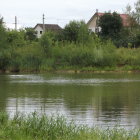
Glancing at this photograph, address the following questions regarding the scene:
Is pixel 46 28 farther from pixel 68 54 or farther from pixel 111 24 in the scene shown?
pixel 68 54

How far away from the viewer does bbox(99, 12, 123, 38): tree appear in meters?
75.9

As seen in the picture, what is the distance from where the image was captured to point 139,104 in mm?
24031


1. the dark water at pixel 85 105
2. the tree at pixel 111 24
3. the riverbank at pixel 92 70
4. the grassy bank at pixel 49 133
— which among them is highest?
the tree at pixel 111 24

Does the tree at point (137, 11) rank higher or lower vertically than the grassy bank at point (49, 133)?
higher

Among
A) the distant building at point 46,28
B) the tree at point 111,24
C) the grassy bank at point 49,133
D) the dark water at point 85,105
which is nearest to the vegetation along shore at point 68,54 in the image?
the tree at point 111,24

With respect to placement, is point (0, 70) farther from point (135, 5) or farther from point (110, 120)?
point (110, 120)

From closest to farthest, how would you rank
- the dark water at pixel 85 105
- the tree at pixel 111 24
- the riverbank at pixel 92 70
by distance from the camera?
the dark water at pixel 85 105, the riverbank at pixel 92 70, the tree at pixel 111 24

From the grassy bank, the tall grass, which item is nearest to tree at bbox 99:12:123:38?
the tall grass

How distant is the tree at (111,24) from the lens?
7588 centimetres

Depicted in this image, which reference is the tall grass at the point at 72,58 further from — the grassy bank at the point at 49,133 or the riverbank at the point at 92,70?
the grassy bank at the point at 49,133

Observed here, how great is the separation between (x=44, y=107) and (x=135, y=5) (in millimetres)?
65176

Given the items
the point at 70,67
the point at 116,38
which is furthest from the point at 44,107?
the point at 116,38

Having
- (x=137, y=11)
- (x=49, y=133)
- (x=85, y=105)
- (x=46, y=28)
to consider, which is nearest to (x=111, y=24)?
(x=137, y=11)

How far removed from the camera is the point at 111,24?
249 ft
